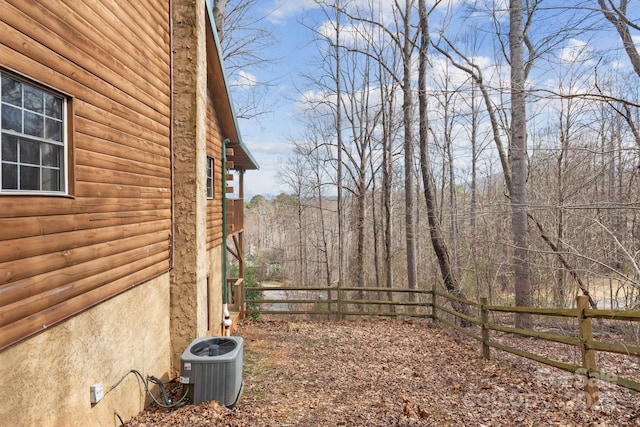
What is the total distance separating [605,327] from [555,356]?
449cm

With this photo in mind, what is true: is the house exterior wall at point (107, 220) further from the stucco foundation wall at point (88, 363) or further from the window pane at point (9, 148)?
the window pane at point (9, 148)

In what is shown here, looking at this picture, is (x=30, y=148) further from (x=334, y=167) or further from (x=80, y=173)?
(x=334, y=167)

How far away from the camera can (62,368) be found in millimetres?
3178

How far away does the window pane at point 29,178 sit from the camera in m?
2.87

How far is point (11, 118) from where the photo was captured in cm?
278

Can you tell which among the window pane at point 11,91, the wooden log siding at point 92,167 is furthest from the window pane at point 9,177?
the window pane at point 11,91

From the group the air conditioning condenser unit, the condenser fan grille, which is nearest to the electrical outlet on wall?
the air conditioning condenser unit

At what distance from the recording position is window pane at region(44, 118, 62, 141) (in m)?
→ 3.17

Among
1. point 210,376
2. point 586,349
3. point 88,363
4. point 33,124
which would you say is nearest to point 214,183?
point 210,376

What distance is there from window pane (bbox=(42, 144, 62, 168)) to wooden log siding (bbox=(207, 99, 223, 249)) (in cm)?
499

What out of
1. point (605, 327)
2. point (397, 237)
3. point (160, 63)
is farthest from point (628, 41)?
point (397, 237)

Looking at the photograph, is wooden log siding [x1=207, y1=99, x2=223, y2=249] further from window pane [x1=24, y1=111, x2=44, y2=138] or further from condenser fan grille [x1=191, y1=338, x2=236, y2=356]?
window pane [x1=24, y1=111, x2=44, y2=138]

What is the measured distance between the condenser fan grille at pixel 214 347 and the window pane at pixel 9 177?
10.8ft

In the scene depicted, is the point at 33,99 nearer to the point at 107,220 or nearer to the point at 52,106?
the point at 52,106
